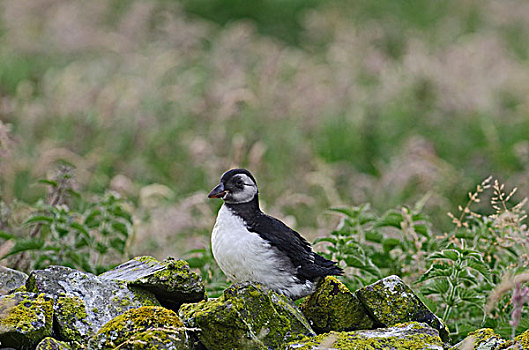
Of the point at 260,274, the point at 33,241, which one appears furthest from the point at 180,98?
the point at 260,274

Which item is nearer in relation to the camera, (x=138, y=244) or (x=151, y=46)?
(x=138, y=244)

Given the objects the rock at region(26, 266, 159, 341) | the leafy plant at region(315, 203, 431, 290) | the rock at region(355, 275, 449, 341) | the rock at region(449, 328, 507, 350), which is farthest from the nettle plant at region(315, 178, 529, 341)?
the rock at region(26, 266, 159, 341)

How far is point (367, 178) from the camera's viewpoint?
10.3 meters

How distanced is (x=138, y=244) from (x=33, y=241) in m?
1.62

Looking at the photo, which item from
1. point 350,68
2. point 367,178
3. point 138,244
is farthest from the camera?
point 350,68

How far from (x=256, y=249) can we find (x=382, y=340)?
3.04ft

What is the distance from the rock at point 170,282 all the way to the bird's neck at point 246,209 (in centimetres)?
46

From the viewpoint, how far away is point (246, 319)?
420cm

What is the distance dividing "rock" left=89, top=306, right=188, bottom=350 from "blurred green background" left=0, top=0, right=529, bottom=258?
264cm

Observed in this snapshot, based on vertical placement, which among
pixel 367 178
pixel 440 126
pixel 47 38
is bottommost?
pixel 367 178

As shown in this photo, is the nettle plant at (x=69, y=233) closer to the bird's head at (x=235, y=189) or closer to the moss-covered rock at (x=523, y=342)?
the bird's head at (x=235, y=189)

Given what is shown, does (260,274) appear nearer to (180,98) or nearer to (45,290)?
(45,290)

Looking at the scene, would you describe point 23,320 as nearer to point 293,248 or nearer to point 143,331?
point 143,331

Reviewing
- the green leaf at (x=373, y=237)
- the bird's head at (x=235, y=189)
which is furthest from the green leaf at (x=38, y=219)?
the green leaf at (x=373, y=237)
